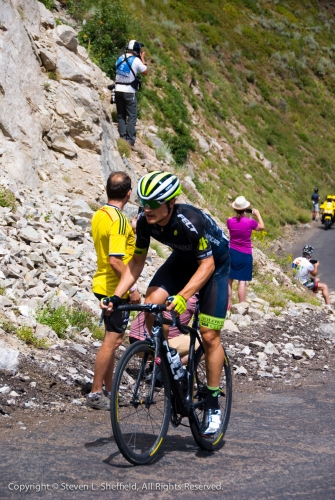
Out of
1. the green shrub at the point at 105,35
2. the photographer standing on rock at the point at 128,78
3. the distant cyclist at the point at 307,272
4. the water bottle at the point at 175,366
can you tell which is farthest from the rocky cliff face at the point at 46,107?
the water bottle at the point at 175,366

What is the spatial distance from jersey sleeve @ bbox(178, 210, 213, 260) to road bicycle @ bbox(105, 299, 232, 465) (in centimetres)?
53

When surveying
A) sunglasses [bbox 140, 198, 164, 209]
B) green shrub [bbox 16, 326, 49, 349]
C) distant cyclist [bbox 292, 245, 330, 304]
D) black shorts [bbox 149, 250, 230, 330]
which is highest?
sunglasses [bbox 140, 198, 164, 209]

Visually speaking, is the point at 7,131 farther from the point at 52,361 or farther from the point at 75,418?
the point at 75,418

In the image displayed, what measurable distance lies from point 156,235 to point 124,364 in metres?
1.07

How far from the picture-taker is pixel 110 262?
6082 mm

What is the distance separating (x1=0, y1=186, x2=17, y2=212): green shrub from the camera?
10509 mm

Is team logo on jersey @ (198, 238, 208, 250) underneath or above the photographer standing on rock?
above

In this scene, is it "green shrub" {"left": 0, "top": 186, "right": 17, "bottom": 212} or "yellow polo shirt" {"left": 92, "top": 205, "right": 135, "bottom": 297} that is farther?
"green shrub" {"left": 0, "top": 186, "right": 17, "bottom": 212}

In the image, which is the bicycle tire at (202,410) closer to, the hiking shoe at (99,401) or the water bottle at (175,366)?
the water bottle at (175,366)

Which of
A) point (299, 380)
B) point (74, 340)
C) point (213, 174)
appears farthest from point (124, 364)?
point (213, 174)

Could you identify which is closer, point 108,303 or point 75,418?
point 108,303

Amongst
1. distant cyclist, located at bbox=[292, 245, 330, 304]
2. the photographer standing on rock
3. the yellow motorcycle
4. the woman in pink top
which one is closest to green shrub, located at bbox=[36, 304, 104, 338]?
the woman in pink top

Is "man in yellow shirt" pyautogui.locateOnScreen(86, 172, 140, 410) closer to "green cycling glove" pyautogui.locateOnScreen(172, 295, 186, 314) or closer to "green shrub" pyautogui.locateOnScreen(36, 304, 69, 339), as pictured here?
"green cycling glove" pyautogui.locateOnScreen(172, 295, 186, 314)

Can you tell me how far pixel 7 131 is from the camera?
40.5 ft
